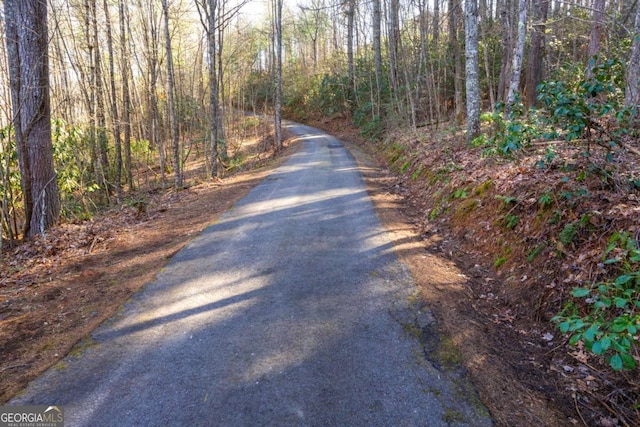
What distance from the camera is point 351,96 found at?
30406mm

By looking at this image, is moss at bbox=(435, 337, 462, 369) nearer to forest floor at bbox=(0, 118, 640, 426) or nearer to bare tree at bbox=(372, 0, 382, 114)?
forest floor at bbox=(0, 118, 640, 426)

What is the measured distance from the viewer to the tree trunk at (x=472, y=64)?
10.1 meters

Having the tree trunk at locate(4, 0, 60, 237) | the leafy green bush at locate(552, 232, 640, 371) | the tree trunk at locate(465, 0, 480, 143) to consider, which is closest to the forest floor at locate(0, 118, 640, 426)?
→ the leafy green bush at locate(552, 232, 640, 371)

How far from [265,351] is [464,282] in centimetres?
305

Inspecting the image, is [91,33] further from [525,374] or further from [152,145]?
[525,374]

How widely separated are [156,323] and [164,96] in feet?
59.6

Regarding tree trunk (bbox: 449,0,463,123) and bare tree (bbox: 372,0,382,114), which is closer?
tree trunk (bbox: 449,0,463,123)

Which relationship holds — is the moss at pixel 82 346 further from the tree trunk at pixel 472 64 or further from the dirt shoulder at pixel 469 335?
the tree trunk at pixel 472 64

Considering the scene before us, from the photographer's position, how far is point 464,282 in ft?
18.1

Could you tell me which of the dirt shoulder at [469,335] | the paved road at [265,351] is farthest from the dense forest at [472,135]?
the paved road at [265,351]

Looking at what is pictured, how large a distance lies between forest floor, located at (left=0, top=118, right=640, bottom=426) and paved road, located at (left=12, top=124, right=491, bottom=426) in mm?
322

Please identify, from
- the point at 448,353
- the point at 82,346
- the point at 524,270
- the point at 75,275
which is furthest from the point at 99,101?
the point at 448,353

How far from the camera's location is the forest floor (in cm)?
340

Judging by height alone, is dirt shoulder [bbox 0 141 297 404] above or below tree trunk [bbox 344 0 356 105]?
below
